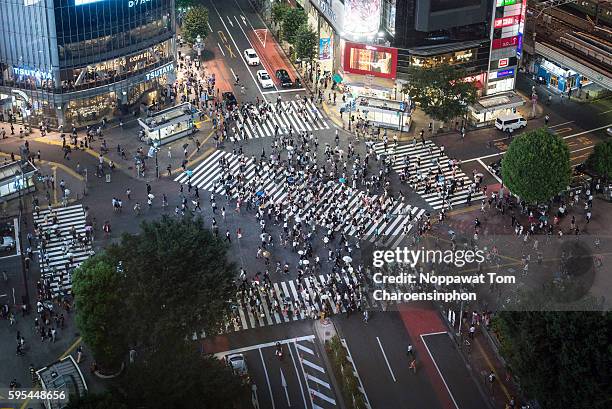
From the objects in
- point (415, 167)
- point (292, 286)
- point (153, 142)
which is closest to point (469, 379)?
point (292, 286)

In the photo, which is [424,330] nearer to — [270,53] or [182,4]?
[270,53]

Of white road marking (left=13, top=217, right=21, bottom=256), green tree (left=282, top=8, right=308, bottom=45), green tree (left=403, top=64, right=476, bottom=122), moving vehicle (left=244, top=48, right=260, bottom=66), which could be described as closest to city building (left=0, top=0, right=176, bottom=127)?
moving vehicle (left=244, top=48, right=260, bottom=66)

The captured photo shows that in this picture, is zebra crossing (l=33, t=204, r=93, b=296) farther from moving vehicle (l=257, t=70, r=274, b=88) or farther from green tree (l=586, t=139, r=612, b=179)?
green tree (l=586, t=139, r=612, b=179)

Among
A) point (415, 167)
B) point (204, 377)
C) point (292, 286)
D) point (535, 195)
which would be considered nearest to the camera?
point (204, 377)

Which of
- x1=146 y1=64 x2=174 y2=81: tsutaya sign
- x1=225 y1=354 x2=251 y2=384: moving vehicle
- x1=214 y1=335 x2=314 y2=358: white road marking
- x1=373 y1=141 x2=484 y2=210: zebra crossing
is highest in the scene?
x1=146 y1=64 x2=174 y2=81: tsutaya sign

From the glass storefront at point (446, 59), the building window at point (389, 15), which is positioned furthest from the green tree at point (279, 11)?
the glass storefront at point (446, 59)

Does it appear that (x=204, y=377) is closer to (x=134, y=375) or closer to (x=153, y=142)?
(x=134, y=375)

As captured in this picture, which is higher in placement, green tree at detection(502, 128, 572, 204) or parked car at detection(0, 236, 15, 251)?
green tree at detection(502, 128, 572, 204)

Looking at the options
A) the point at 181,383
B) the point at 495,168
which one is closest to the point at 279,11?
the point at 495,168
